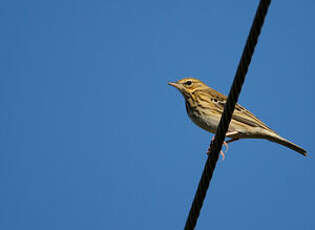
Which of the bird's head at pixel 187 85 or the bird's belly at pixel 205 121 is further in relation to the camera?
the bird's head at pixel 187 85

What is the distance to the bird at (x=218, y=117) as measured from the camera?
7684 mm

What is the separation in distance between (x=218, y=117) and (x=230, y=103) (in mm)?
3808

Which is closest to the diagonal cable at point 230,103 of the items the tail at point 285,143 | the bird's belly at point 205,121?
the tail at point 285,143

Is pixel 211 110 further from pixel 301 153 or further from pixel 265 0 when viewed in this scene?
pixel 265 0

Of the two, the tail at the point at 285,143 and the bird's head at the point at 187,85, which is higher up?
the bird's head at the point at 187,85

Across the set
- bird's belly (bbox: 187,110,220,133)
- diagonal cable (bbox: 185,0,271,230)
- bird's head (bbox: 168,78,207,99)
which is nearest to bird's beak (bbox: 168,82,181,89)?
bird's head (bbox: 168,78,207,99)

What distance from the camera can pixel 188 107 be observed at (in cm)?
873

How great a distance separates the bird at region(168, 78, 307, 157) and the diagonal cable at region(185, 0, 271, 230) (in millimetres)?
3111

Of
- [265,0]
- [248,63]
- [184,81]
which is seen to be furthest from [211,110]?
[265,0]

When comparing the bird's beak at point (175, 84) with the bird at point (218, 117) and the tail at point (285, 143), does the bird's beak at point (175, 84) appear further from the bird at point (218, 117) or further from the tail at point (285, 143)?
the tail at point (285, 143)

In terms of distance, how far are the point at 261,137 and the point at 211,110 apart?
3.55ft

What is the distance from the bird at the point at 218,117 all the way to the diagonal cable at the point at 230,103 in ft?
10.2

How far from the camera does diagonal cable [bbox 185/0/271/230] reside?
3.67m

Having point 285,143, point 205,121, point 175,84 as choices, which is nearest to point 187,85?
point 175,84
